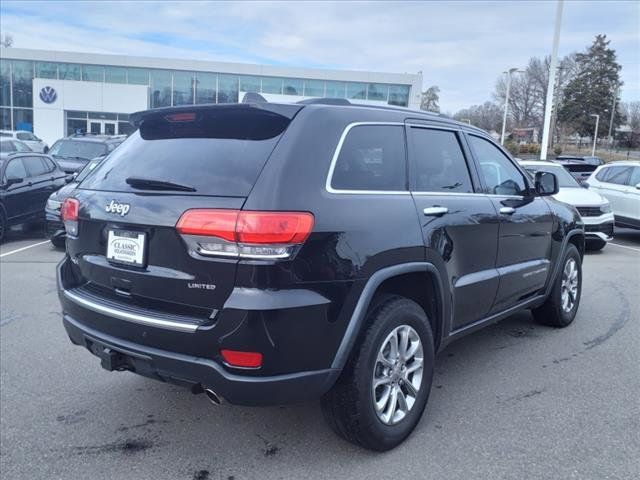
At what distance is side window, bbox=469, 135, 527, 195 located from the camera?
14.1 feet

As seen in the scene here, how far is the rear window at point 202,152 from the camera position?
2.82 metres

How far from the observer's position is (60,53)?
41500mm

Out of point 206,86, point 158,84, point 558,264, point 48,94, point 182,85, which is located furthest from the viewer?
point 206,86

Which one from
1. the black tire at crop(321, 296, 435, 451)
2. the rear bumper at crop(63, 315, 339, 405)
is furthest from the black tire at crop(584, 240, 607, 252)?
the rear bumper at crop(63, 315, 339, 405)

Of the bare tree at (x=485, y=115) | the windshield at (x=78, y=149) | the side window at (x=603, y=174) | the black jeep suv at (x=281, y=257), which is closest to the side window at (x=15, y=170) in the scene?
the windshield at (x=78, y=149)

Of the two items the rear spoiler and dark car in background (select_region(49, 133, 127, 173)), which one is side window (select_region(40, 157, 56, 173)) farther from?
the rear spoiler

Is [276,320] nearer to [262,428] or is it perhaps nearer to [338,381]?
[338,381]

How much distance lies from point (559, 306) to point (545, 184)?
129 centimetres

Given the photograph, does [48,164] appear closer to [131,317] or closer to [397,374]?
[131,317]

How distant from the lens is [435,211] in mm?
3490

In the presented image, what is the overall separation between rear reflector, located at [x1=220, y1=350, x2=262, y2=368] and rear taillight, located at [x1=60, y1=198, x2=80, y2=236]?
135 centimetres

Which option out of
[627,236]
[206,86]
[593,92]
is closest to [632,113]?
[593,92]

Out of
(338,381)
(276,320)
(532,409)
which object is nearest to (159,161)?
(276,320)

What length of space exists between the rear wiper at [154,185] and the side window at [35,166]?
9.38 meters
